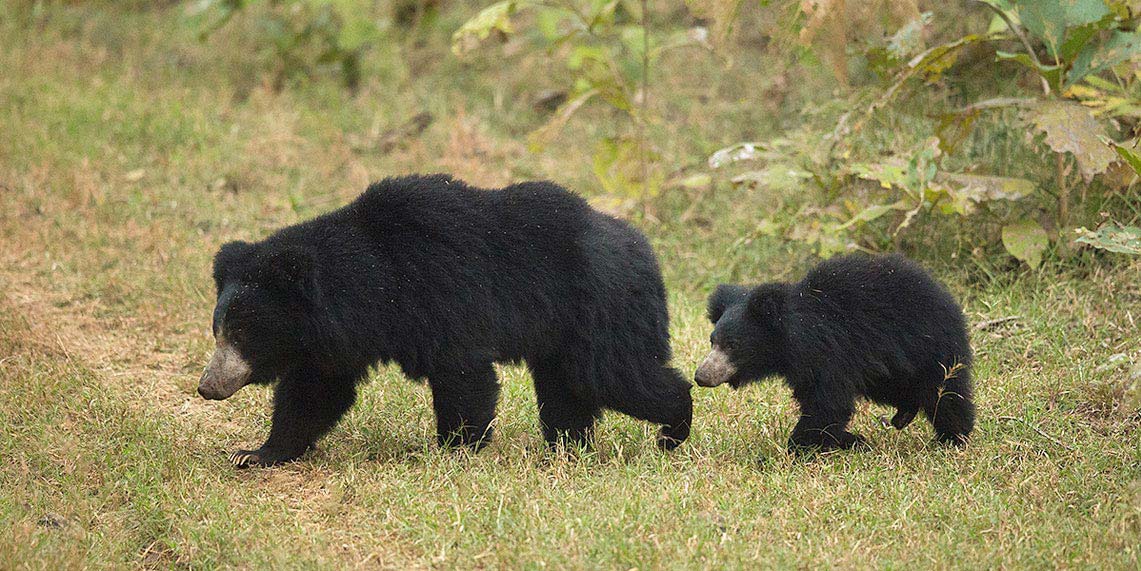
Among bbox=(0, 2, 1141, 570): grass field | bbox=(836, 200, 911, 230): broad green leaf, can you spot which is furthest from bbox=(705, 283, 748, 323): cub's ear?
bbox=(836, 200, 911, 230): broad green leaf

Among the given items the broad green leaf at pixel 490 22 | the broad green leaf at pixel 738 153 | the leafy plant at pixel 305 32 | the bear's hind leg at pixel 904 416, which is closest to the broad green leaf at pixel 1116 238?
the bear's hind leg at pixel 904 416

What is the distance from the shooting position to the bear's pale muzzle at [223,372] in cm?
448

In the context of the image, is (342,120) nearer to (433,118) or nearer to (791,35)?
(433,118)

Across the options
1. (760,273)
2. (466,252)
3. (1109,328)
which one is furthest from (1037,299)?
(466,252)

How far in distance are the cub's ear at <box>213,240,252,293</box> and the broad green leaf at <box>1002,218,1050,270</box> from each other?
150 inches

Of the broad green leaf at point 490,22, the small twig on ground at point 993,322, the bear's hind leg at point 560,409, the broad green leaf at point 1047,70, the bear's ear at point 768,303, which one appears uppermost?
the broad green leaf at point 490,22

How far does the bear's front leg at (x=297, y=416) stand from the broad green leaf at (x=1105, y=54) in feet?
12.4

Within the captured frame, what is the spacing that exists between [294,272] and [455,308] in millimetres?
603

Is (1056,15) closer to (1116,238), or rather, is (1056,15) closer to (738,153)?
(1116,238)

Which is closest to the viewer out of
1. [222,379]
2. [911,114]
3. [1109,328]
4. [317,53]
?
[222,379]

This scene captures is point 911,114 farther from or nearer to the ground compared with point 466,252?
nearer to the ground

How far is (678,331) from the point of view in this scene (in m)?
6.31

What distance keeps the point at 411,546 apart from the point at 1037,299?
3708 mm

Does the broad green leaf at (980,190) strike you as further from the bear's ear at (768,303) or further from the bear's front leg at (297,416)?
the bear's front leg at (297,416)
